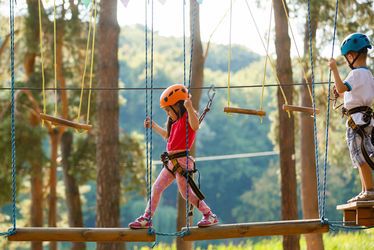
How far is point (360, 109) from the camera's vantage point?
6000 mm

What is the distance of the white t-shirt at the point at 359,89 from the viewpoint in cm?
594

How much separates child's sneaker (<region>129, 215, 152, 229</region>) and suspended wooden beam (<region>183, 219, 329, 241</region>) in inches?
14.1

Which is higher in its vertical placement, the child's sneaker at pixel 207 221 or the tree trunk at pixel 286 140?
the tree trunk at pixel 286 140

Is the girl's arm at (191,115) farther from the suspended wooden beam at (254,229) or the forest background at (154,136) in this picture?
the forest background at (154,136)

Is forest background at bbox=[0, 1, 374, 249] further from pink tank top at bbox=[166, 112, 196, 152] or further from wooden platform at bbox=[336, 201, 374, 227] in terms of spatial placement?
wooden platform at bbox=[336, 201, 374, 227]

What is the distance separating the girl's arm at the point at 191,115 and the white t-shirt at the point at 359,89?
1.11 metres

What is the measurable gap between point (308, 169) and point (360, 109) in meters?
7.76

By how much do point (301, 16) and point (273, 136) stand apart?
3.34m

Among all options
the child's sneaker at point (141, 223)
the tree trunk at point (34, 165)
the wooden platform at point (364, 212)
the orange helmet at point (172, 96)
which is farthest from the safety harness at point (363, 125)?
the tree trunk at point (34, 165)

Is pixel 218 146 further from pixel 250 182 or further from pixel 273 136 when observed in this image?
pixel 273 136

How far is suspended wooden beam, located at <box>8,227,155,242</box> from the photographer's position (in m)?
5.70

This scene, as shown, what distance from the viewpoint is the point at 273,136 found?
54.1 ft

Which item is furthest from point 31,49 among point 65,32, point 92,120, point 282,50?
point 282,50

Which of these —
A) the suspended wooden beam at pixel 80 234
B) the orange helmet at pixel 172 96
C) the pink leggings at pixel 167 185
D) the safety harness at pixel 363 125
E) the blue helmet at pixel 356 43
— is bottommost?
the suspended wooden beam at pixel 80 234
